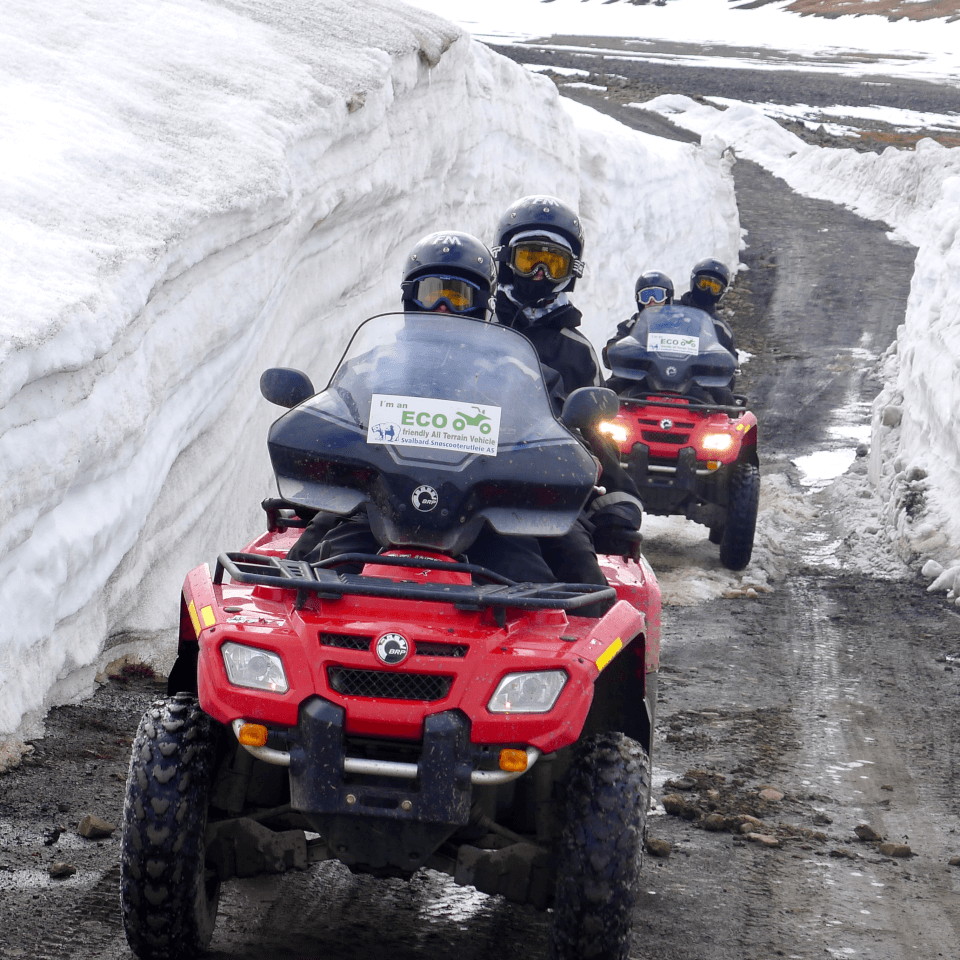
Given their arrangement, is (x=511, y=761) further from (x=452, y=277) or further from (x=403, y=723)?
(x=452, y=277)

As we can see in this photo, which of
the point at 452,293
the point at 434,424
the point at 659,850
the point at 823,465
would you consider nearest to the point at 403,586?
the point at 434,424

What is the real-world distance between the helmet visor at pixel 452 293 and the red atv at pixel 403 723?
944 millimetres

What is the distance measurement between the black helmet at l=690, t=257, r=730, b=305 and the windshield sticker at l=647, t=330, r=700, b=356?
113 cm

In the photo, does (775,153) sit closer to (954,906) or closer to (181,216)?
(181,216)

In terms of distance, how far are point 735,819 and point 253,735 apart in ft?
8.11

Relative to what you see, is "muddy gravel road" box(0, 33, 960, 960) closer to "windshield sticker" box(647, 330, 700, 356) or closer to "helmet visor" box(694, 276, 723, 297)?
"windshield sticker" box(647, 330, 700, 356)

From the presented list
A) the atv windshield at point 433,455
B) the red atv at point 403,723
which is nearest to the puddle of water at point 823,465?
the atv windshield at point 433,455

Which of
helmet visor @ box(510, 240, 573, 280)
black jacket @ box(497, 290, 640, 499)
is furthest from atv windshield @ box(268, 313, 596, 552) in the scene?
helmet visor @ box(510, 240, 573, 280)

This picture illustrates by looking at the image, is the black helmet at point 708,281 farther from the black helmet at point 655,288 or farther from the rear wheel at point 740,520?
the rear wheel at point 740,520

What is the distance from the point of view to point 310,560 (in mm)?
4270

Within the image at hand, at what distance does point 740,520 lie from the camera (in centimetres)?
1056

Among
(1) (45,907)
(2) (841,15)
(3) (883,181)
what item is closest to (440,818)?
(1) (45,907)

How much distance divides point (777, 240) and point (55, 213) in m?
25.1

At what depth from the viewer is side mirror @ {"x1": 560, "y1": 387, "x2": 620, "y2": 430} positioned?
4.30 metres
